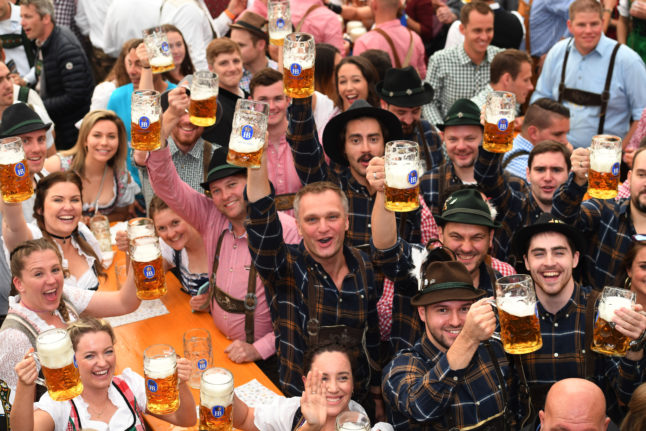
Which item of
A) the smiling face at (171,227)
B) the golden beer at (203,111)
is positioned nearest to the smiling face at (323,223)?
the golden beer at (203,111)

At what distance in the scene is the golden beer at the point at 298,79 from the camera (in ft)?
12.9

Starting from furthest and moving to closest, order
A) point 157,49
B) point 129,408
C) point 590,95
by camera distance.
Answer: point 590,95
point 157,49
point 129,408

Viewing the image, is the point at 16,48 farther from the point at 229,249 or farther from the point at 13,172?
the point at 229,249

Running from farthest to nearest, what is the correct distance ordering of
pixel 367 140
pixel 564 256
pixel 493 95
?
pixel 367 140
pixel 493 95
pixel 564 256

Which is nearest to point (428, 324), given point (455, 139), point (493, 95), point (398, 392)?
point (398, 392)

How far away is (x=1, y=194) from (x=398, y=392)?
2.22 metres

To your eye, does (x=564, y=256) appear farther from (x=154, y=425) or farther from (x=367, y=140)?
(x=154, y=425)

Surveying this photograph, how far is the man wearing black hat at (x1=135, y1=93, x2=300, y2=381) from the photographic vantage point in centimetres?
425

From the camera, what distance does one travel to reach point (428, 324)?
3365 mm

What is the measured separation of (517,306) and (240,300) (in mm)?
1718

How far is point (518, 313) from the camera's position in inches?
121

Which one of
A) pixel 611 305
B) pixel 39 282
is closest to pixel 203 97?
pixel 39 282

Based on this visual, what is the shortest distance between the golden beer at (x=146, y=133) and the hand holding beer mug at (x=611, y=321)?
2.13 m

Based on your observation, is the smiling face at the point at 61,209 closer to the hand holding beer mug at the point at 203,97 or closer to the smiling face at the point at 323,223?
the hand holding beer mug at the point at 203,97
